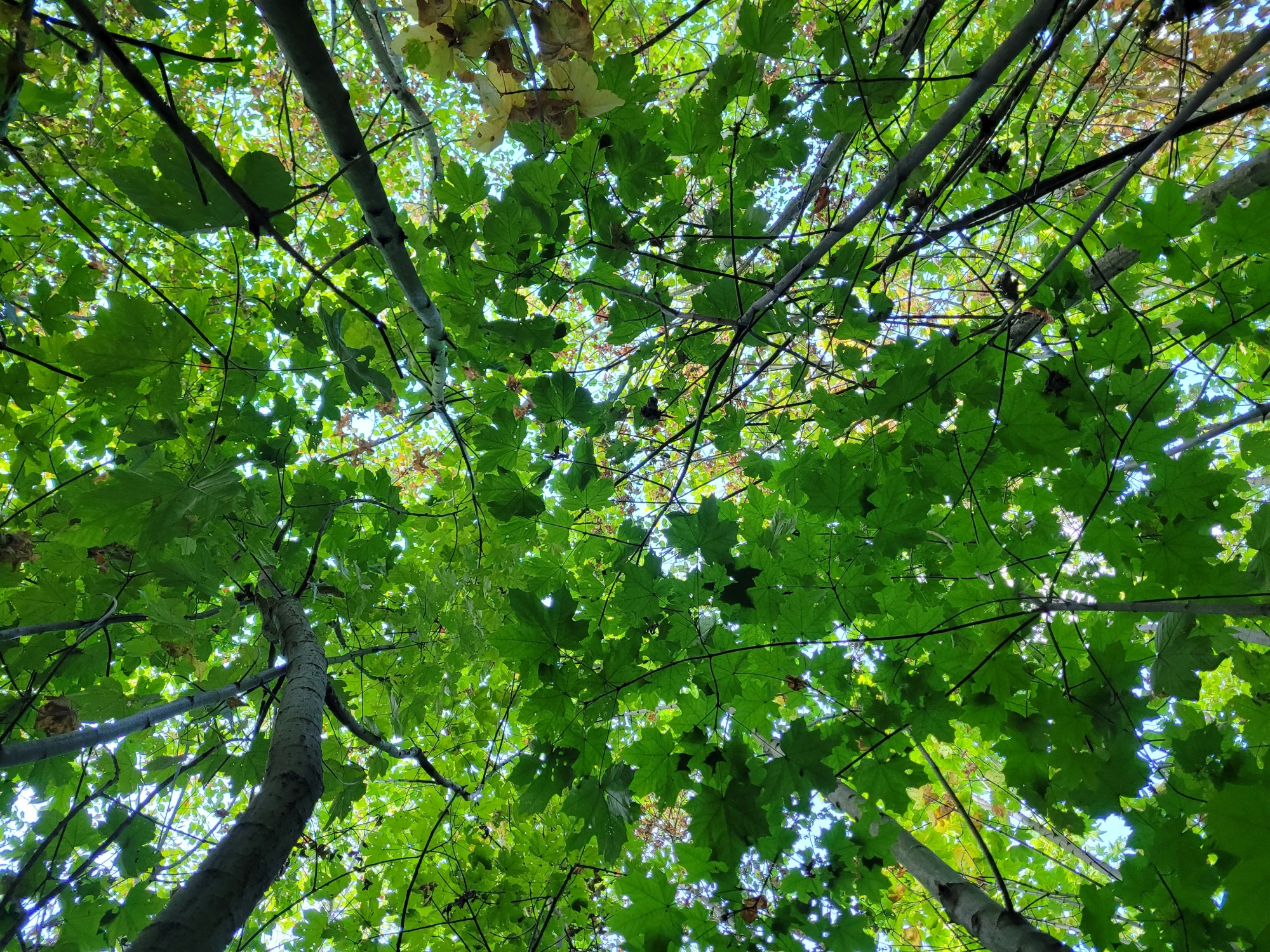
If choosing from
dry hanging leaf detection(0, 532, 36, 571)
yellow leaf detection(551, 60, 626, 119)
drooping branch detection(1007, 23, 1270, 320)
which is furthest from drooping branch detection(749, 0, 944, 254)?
dry hanging leaf detection(0, 532, 36, 571)

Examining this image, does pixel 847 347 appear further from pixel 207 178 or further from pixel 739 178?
pixel 207 178

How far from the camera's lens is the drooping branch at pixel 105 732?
1.07 meters

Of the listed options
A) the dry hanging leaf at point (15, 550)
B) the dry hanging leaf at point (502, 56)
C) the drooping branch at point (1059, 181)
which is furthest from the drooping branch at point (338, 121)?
the dry hanging leaf at point (15, 550)

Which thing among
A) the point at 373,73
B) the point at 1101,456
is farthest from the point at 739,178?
the point at 373,73

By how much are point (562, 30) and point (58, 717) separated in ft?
7.40

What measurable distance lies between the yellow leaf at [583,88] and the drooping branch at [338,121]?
0.44 meters

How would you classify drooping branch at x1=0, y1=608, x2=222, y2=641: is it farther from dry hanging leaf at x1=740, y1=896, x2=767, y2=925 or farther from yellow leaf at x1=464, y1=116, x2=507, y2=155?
dry hanging leaf at x1=740, y1=896, x2=767, y2=925

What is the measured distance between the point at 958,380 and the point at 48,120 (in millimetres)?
5358

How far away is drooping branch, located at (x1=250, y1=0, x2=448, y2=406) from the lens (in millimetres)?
933

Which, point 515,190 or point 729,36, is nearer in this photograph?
point 515,190

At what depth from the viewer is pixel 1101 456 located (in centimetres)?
146

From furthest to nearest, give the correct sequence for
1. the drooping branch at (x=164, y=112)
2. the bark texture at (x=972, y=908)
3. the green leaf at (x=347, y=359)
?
1. the green leaf at (x=347, y=359)
2. the bark texture at (x=972, y=908)
3. the drooping branch at (x=164, y=112)

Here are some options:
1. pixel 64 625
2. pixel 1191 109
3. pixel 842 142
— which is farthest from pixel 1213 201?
pixel 64 625

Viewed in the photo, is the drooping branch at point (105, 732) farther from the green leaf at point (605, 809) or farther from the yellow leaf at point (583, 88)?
the yellow leaf at point (583, 88)
